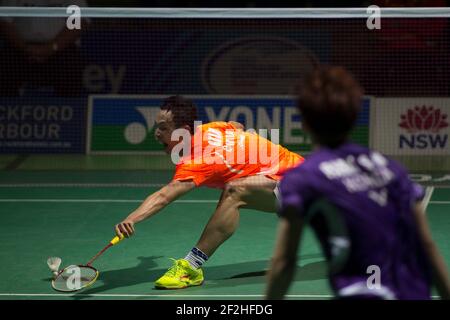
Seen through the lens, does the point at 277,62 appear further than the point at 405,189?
Yes

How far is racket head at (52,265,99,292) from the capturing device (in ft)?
18.7

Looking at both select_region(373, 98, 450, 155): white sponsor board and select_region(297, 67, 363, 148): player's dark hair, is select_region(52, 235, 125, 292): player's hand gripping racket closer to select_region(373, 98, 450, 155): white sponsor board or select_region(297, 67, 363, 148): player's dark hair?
select_region(297, 67, 363, 148): player's dark hair

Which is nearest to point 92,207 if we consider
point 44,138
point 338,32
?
point 44,138

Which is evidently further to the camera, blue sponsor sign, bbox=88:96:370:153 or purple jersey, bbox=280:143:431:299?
blue sponsor sign, bbox=88:96:370:153

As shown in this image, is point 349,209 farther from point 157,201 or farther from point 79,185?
point 79,185

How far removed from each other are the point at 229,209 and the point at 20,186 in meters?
4.42

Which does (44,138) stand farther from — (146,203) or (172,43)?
(146,203)

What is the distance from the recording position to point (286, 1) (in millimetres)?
13266

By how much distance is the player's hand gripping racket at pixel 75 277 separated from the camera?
5.69 meters

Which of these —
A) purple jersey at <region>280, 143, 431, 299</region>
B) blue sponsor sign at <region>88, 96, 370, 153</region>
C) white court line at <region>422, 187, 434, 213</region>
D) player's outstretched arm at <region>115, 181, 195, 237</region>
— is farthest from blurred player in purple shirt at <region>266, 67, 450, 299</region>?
blue sponsor sign at <region>88, 96, 370, 153</region>

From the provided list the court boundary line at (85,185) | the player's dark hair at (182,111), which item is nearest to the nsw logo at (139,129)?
the court boundary line at (85,185)

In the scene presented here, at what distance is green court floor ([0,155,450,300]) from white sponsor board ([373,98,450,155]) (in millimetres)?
1555

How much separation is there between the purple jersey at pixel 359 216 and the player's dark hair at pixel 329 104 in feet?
0.25

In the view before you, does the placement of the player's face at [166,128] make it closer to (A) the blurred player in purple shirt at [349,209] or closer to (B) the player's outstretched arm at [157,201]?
(B) the player's outstretched arm at [157,201]
